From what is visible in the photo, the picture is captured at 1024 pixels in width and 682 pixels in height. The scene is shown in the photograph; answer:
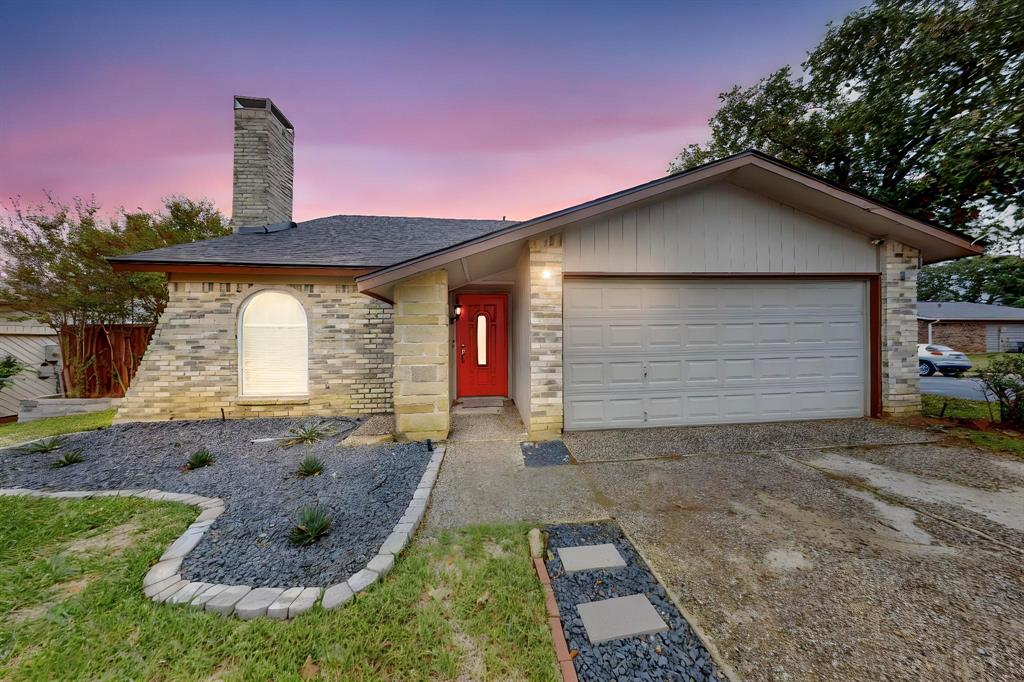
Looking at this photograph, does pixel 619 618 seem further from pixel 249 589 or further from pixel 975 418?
pixel 975 418

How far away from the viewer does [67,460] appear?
13.9 ft

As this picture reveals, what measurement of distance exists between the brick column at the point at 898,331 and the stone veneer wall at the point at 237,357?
28.3 feet

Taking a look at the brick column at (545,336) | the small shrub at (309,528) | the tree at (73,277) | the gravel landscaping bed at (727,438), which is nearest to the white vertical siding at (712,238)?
the brick column at (545,336)

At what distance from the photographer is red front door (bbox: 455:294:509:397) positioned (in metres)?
7.67

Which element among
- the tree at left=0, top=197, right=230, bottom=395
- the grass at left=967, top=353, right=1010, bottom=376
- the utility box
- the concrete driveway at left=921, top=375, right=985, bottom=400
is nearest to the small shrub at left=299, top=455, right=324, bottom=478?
the tree at left=0, top=197, right=230, bottom=395

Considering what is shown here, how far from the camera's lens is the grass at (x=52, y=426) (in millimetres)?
5605

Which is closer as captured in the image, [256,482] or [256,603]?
[256,603]

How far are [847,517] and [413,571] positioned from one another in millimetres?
3502

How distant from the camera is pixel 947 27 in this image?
6543mm

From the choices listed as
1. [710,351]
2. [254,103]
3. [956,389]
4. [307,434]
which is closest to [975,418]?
[710,351]

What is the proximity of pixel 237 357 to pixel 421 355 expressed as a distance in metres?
4.12

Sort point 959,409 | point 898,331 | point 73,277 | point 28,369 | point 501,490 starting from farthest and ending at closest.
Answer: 1. point 73,277
2. point 28,369
3. point 959,409
4. point 898,331
5. point 501,490

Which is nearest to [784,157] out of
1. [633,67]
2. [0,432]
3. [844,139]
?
[844,139]

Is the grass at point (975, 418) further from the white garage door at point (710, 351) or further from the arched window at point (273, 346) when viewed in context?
the arched window at point (273, 346)
